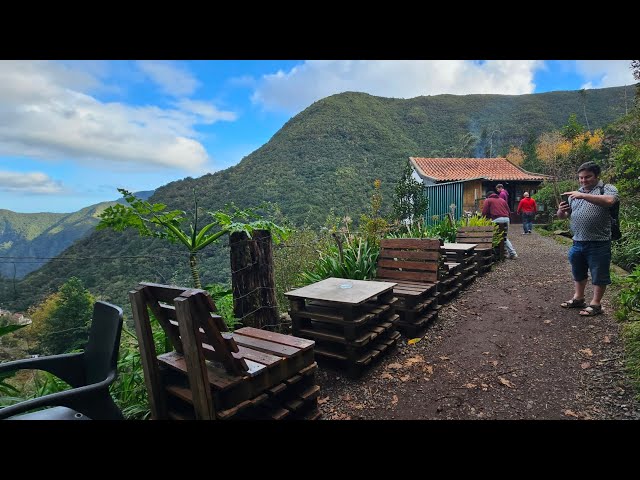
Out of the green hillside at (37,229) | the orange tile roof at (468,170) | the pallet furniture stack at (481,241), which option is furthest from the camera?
the orange tile roof at (468,170)

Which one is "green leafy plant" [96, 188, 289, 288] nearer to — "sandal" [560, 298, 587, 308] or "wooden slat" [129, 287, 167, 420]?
"wooden slat" [129, 287, 167, 420]

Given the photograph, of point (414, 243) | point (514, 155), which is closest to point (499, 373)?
point (414, 243)

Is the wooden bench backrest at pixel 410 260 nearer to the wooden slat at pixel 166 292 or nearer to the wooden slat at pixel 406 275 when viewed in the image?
the wooden slat at pixel 406 275

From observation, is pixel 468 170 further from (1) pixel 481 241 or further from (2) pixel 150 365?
(2) pixel 150 365

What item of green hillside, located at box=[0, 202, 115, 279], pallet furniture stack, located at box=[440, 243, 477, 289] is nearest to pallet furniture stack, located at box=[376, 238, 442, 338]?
pallet furniture stack, located at box=[440, 243, 477, 289]

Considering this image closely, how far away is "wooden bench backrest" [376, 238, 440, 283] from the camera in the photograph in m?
4.47

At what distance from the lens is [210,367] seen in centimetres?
199

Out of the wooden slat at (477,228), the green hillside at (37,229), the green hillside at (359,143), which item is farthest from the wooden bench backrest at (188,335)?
the green hillside at (359,143)

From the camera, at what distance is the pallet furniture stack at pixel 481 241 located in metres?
6.49

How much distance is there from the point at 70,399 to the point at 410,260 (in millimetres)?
3992

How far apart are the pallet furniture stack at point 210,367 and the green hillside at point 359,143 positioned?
576 inches

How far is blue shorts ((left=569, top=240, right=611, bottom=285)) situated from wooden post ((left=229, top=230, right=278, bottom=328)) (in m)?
3.59
